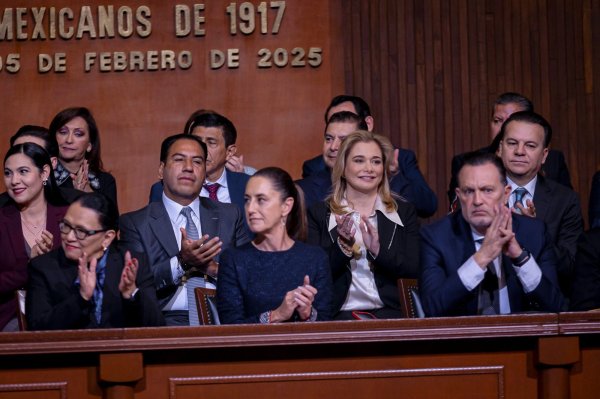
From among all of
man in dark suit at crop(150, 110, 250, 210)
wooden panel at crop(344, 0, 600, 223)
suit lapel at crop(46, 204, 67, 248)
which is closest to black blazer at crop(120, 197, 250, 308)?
suit lapel at crop(46, 204, 67, 248)

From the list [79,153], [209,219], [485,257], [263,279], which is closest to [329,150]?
[209,219]

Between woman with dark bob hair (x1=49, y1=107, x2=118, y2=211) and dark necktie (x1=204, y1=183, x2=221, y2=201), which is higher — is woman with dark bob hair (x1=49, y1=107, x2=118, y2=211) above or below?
above

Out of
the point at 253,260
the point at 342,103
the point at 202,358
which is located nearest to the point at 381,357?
the point at 202,358

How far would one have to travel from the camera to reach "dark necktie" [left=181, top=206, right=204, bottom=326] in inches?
188

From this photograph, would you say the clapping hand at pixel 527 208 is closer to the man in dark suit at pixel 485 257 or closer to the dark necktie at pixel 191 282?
the man in dark suit at pixel 485 257

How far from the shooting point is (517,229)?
177 inches

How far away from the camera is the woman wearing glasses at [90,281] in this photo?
4145 millimetres

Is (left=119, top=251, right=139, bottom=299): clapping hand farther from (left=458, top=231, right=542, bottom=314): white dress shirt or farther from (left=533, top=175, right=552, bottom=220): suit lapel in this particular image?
(left=533, top=175, right=552, bottom=220): suit lapel

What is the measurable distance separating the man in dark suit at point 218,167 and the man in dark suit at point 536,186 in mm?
1284

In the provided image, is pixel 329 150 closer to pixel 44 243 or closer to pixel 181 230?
pixel 181 230

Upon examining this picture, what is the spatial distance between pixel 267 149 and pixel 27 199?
2.13 metres

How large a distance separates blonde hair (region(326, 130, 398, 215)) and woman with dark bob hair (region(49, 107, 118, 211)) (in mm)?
1233

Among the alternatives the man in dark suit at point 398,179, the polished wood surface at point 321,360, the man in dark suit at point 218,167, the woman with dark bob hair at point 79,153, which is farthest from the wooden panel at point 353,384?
the woman with dark bob hair at point 79,153

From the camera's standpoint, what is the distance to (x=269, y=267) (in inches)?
175
